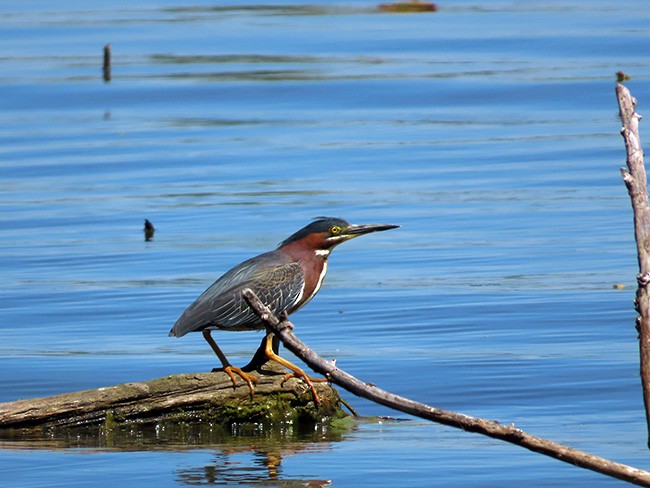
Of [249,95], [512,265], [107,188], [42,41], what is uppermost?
[42,41]

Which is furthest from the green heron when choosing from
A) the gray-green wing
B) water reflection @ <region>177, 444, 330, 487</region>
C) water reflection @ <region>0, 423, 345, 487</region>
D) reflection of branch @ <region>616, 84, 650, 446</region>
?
reflection of branch @ <region>616, 84, 650, 446</region>

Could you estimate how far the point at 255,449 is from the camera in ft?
22.2

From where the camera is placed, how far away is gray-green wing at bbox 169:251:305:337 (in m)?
7.16

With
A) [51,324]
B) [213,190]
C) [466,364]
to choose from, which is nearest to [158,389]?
[466,364]

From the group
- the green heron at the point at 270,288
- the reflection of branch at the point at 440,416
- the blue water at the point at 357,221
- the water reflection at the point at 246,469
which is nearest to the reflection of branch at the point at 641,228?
the reflection of branch at the point at 440,416

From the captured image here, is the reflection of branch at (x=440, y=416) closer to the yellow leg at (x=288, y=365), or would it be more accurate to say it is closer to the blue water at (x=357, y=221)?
the blue water at (x=357, y=221)

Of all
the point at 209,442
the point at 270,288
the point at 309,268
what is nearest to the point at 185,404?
the point at 209,442

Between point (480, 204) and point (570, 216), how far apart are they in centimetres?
99

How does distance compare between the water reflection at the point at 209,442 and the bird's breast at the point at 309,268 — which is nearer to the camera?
the water reflection at the point at 209,442

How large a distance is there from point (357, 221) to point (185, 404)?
5.80 meters

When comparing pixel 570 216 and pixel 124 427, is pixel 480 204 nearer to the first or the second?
pixel 570 216

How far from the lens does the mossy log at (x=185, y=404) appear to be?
6.86 metres

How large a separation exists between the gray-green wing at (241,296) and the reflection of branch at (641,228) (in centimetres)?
337

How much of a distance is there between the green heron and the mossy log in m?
0.09
